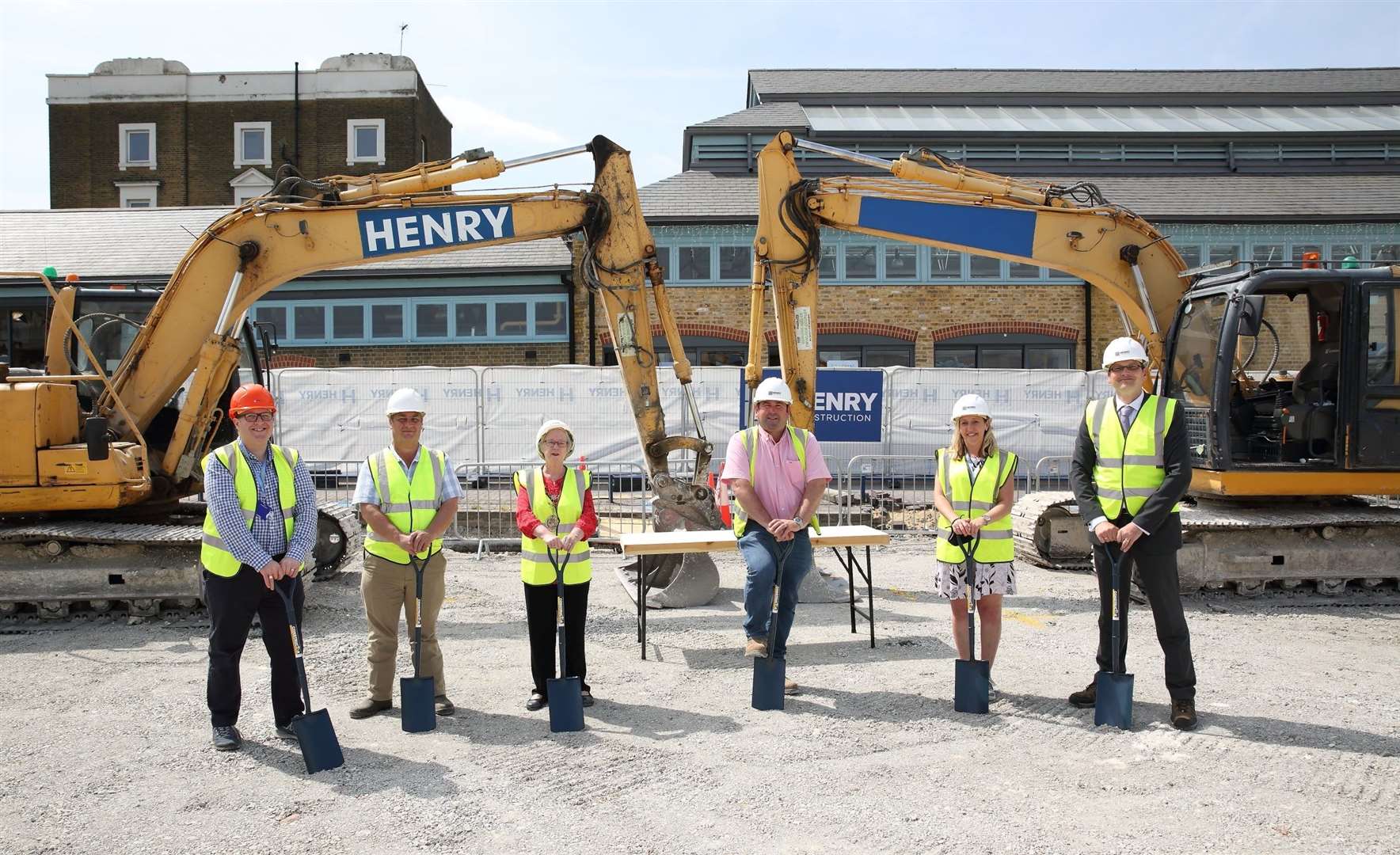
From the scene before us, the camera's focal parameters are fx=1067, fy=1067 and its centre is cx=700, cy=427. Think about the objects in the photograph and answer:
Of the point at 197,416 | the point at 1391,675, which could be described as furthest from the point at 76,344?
the point at 1391,675

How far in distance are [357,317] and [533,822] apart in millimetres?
19730

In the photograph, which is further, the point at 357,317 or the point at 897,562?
the point at 357,317

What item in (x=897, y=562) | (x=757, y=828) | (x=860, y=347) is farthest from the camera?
(x=860, y=347)

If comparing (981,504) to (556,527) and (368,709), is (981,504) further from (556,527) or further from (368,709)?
(368,709)

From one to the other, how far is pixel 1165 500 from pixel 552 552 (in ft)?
10.6

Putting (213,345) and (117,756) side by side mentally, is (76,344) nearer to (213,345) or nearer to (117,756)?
(213,345)

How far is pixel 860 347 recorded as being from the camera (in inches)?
874

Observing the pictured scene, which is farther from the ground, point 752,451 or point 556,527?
point 752,451

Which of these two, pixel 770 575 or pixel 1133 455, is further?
pixel 770 575

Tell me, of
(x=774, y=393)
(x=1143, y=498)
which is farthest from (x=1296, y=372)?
(x=774, y=393)

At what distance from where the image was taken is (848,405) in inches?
613

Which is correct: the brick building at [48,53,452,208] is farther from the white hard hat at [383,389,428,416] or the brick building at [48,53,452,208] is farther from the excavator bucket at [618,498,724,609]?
the white hard hat at [383,389,428,416]

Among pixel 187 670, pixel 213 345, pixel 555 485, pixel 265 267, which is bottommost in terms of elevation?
pixel 187 670

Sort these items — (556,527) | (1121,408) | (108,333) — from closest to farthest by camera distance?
(1121,408)
(556,527)
(108,333)
